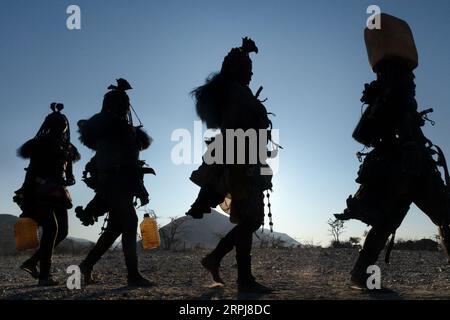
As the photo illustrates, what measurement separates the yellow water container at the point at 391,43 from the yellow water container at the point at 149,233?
3449mm

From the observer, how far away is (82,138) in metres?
6.50

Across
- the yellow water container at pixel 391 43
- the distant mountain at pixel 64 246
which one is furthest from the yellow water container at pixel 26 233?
the distant mountain at pixel 64 246

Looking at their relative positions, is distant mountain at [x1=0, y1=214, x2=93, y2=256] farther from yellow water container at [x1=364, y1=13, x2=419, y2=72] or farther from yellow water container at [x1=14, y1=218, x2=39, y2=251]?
yellow water container at [x1=364, y1=13, x2=419, y2=72]

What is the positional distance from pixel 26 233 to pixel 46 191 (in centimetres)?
78

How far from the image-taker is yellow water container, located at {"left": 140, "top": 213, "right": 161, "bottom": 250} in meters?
6.96

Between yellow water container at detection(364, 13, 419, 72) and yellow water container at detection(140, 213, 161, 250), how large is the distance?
11.3ft

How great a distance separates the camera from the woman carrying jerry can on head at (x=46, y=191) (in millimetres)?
6797

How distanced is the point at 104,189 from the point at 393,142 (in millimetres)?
3273

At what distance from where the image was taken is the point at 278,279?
683 cm

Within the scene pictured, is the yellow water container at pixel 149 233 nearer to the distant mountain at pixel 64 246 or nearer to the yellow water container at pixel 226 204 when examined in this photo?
the yellow water container at pixel 226 204

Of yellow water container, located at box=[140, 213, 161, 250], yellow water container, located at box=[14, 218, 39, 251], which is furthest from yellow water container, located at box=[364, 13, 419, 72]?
yellow water container, located at box=[14, 218, 39, 251]
